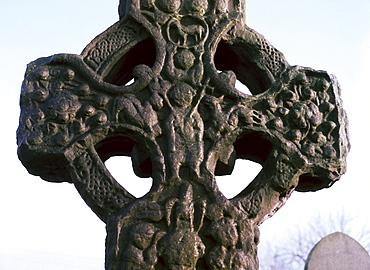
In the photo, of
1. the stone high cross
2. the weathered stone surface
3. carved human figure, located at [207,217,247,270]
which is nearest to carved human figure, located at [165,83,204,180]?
the stone high cross

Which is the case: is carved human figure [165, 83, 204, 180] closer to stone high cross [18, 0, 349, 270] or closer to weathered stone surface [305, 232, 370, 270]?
stone high cross [18, 0, 349, 270]

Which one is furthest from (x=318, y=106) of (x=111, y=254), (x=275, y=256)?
(x=275, y=256)

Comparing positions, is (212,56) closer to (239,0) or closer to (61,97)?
(239,0)

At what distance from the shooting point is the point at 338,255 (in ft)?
17.9

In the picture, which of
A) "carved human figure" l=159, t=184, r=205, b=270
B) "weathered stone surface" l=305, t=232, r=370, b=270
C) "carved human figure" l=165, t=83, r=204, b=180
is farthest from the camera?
"weathered stone surface" l=305, t=232, r=370, b=270

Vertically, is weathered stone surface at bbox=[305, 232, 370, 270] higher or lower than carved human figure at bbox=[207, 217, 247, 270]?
higher

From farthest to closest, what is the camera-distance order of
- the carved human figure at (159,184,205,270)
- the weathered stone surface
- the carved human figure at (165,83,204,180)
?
the weathered stone surface → the carved human figure at (165,83,204,180) → the carved human figure at (159,184,205,270)

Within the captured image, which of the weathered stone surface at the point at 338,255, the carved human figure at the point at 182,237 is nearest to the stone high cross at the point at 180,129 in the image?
the carved human figure at the point at 182,237

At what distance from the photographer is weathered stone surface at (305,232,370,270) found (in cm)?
541

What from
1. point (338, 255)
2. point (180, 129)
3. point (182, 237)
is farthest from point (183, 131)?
point (338, 255)

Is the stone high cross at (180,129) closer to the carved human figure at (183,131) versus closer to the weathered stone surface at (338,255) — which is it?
the carved human figure at (183,131)

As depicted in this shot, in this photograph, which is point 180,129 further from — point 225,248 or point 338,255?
point 338,255

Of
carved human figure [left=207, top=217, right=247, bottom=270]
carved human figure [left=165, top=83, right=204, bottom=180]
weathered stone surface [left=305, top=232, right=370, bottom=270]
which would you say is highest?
weathered stone surface [left=305, top=232, right=370, bottom=270]

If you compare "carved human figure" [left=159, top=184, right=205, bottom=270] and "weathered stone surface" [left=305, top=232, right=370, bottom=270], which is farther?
"weathered stone surface" [left=305, top=232, right=370, bottom=270]
